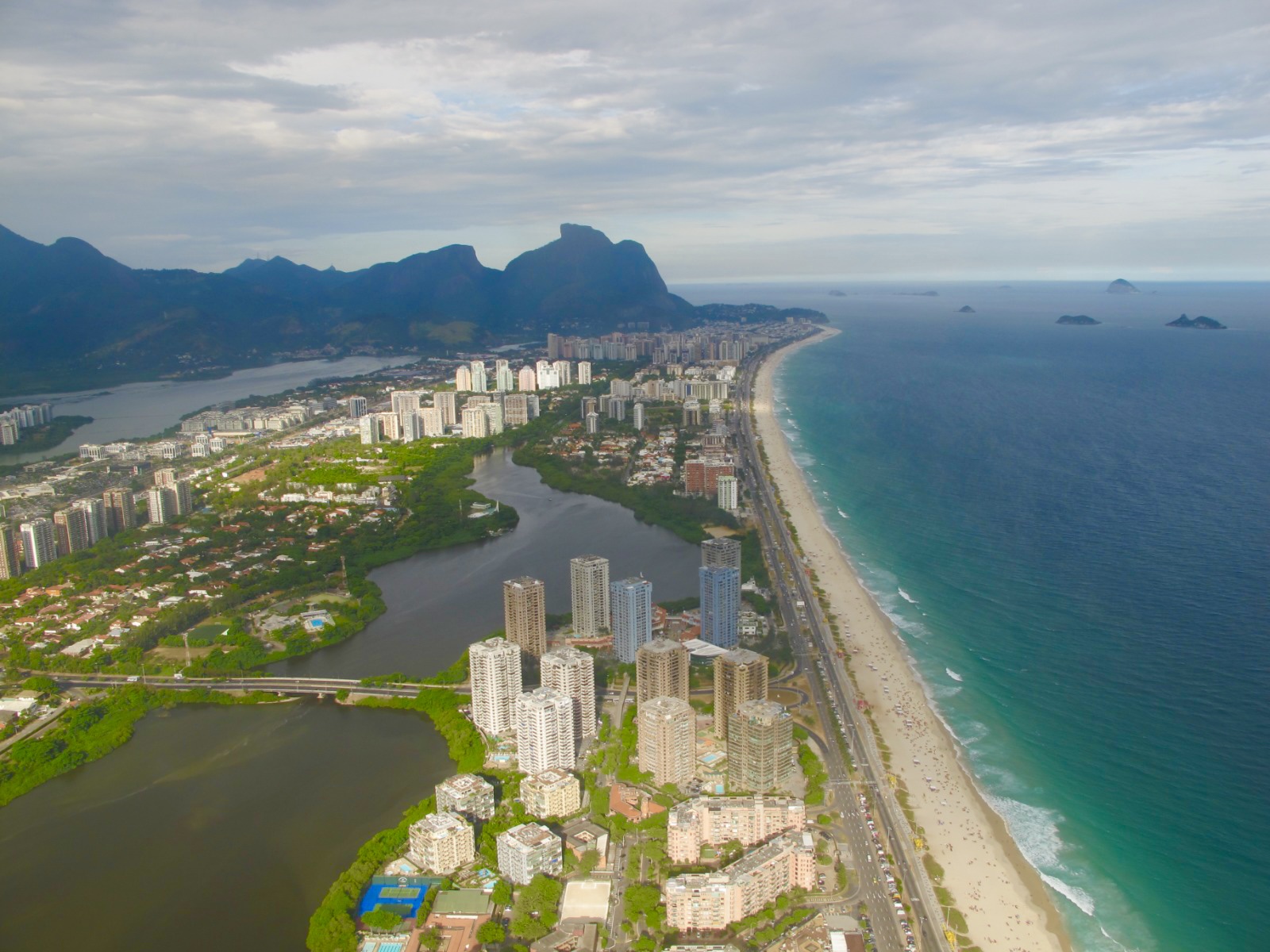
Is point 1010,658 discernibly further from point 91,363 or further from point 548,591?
point 91,363

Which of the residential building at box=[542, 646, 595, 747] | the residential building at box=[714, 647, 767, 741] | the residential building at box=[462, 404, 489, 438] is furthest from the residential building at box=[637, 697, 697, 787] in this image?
the residential building at box=[462, 404, 489, 438]

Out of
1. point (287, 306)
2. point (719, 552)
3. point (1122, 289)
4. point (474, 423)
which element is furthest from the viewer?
point (1122, 289)

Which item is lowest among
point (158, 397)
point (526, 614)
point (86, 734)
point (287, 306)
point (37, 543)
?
point (86, 734)

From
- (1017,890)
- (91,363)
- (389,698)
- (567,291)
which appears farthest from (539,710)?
(567,291)

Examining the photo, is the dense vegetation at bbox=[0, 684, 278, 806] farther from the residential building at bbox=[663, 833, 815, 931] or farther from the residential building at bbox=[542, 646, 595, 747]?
the residential building at bbox=[663, 833, 815, 931]

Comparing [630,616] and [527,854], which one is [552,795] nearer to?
[527,854]

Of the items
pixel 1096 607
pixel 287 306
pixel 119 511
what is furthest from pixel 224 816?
pixel 287 306

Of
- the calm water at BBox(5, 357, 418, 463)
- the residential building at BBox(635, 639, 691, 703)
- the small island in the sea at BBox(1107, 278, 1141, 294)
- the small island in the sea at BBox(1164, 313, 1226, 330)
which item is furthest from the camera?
the small island in the sea at BBox(1107, 278, 1141, 294)
